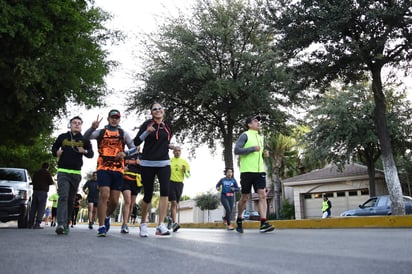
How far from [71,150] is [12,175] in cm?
597

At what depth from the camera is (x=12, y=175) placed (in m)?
11.6

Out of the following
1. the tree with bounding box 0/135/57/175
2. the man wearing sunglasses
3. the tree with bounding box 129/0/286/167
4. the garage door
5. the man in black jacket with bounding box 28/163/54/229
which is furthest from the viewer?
the garage door

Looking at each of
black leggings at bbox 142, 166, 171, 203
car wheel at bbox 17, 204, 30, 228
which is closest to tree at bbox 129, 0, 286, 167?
car wheel at bbox 17, 204, 30, 228

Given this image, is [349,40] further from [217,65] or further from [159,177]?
[159,177]

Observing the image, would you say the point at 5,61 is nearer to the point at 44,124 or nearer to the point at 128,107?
the point at 44,124

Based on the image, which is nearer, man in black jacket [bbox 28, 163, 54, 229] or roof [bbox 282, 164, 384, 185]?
man in black jacket [bbox 28, 163, 54, 229]

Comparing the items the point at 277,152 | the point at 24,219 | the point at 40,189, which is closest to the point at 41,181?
the point at 40,189

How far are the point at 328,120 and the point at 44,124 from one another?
17163mm

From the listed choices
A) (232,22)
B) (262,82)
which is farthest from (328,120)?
(232,22)

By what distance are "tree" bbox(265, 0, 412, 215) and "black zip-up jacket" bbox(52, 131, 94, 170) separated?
10.4m

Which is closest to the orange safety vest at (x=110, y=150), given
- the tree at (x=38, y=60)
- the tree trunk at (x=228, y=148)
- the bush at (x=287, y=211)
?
the tree at (x=38, y=60)

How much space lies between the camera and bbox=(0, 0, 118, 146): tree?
10.9 metres

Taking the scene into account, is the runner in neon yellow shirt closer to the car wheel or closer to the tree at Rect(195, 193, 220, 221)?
the car wheel

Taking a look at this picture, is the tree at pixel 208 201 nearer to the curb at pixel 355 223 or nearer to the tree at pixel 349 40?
the tree at pixel 349 40
